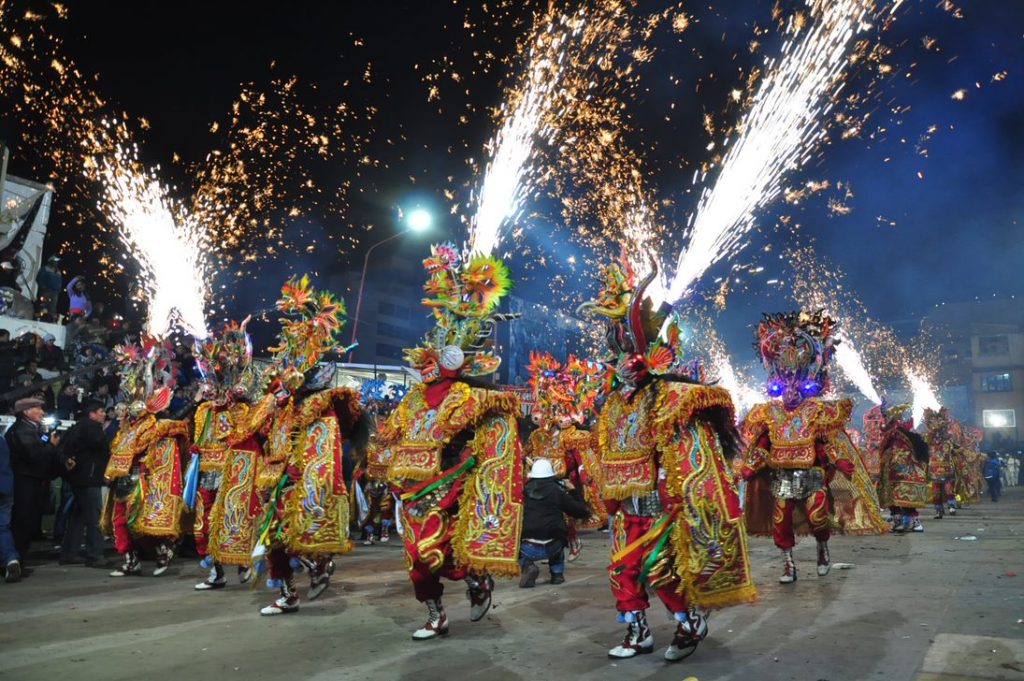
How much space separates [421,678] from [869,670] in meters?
2.56

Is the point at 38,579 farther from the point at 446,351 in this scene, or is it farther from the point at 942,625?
the point at 942,625

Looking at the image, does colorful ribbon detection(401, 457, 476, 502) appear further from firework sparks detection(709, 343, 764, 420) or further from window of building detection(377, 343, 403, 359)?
window of building detection(377, 343, 403, 359)

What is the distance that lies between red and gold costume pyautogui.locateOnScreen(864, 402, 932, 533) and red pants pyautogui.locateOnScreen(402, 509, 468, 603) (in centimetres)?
1118

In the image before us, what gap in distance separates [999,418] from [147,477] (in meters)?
50.5

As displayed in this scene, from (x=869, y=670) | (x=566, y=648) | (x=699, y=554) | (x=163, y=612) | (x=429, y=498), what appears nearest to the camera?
(x=869, y=670)

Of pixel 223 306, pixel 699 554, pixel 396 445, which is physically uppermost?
pixel 223 306

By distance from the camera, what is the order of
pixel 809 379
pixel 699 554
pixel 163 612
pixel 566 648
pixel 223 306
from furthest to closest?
pixel 223 306 < pixel 809 379 < pixel 163 612 < pixel 566 648 < pixel 699 554

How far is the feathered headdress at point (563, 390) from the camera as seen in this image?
1170cm

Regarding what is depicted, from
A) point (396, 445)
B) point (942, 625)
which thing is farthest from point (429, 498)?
point (942, 625)

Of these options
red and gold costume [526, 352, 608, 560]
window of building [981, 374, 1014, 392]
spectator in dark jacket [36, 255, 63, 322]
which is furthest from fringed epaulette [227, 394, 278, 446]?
window of building [981, 374, 1014, 392]

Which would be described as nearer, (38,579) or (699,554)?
(699,554)

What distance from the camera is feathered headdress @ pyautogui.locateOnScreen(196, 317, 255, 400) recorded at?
8641mm

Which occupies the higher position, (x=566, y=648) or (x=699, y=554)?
(x=699, y=554)

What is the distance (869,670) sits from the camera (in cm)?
461
